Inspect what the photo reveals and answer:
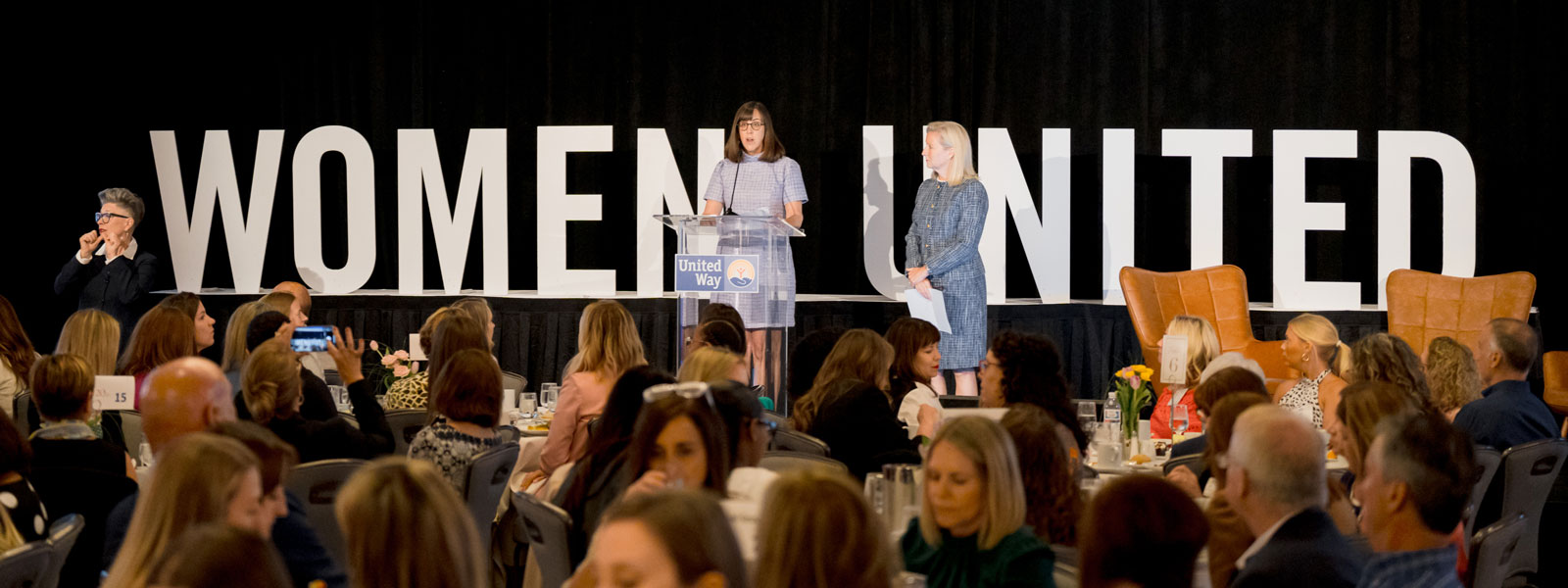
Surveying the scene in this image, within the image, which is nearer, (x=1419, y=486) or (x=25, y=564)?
(x=1419, y=486)

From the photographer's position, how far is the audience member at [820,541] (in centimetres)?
206

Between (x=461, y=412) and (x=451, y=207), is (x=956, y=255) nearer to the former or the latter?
(x=451, y=207)

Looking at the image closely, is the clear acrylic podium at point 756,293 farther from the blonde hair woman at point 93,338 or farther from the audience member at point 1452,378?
the audience member at point 1452,378

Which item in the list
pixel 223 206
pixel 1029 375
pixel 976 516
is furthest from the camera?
pixel 223 206

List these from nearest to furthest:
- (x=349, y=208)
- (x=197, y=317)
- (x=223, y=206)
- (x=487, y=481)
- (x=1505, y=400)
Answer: (x=487, y=481)
(x=1505, y=400)
(x=197, y=317)
(x=349, y=208)
(x=223, y=206)

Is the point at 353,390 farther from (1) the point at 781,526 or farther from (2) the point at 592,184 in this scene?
(2) the point at 592,184

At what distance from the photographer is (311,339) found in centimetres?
544

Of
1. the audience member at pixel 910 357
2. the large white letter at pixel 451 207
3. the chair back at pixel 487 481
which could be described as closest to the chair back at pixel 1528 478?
the audience member at pixel 910 357

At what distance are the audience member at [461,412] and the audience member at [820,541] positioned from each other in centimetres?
237

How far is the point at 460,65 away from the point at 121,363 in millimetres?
4854

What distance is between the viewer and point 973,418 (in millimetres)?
2881

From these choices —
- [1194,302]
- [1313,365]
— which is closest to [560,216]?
[1194,302]

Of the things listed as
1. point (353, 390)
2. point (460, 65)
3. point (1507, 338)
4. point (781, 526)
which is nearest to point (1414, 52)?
point (1507, 338)

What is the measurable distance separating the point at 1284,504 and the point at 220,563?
6.47 ft
